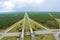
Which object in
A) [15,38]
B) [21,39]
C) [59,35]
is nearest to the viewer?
[21,39]

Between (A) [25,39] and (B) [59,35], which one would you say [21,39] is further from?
(B) [59,35]

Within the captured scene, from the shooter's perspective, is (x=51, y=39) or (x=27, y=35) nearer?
(x=51, y=39)

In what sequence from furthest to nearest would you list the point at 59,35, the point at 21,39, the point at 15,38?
the point at 59,35, the point at 15,38, the point at 21,39

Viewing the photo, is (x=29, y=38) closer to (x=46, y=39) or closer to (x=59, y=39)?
(x=46, y=39)

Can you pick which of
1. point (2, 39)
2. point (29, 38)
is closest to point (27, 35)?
point (29, 38)

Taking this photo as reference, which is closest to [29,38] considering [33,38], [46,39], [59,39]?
[33,38]

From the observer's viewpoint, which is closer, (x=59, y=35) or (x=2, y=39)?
(x=2, y=39)

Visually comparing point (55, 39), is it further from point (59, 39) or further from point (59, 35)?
point (59, 35)
